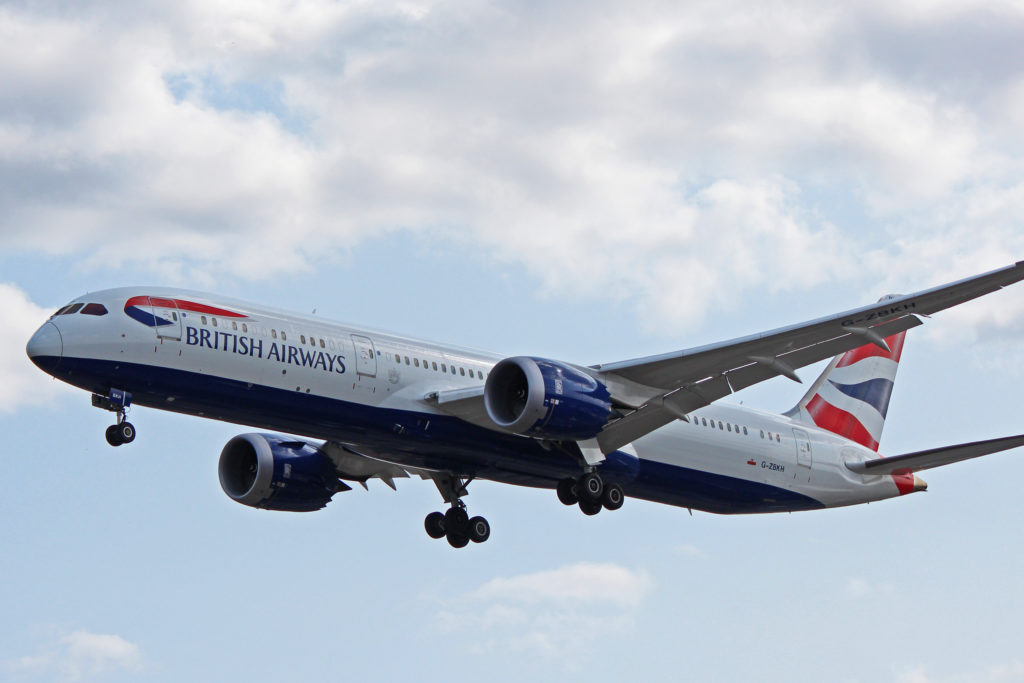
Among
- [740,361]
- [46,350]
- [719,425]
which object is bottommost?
[46,350]

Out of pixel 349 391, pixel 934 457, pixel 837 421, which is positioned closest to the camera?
pixel 349 391

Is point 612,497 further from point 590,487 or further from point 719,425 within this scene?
point 719,425

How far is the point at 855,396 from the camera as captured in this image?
141 ft

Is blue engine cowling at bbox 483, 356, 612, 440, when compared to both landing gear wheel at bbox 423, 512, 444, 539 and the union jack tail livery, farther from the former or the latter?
the union jack tail livery

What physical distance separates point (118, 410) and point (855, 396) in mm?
23746

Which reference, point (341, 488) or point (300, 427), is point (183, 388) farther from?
point (341, 488)

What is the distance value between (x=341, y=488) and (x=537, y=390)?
33.8ft

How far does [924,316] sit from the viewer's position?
1144 inches

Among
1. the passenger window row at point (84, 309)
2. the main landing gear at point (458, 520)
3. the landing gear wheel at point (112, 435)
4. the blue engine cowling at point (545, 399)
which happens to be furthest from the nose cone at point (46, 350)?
the main landing gear at point (458, 520)

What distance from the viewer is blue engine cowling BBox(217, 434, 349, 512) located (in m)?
37.3

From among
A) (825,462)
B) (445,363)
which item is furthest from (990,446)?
(445,363)

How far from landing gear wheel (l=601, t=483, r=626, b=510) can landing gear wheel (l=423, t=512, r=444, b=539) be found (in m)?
5.45

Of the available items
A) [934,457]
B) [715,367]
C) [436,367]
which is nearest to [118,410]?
[436,367]

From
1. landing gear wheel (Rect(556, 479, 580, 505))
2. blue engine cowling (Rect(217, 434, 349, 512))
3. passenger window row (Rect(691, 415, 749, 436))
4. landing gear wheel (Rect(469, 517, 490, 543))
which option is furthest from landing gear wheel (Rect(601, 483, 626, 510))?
blue engine cowling (Rect(217, 434, 349, 512))
